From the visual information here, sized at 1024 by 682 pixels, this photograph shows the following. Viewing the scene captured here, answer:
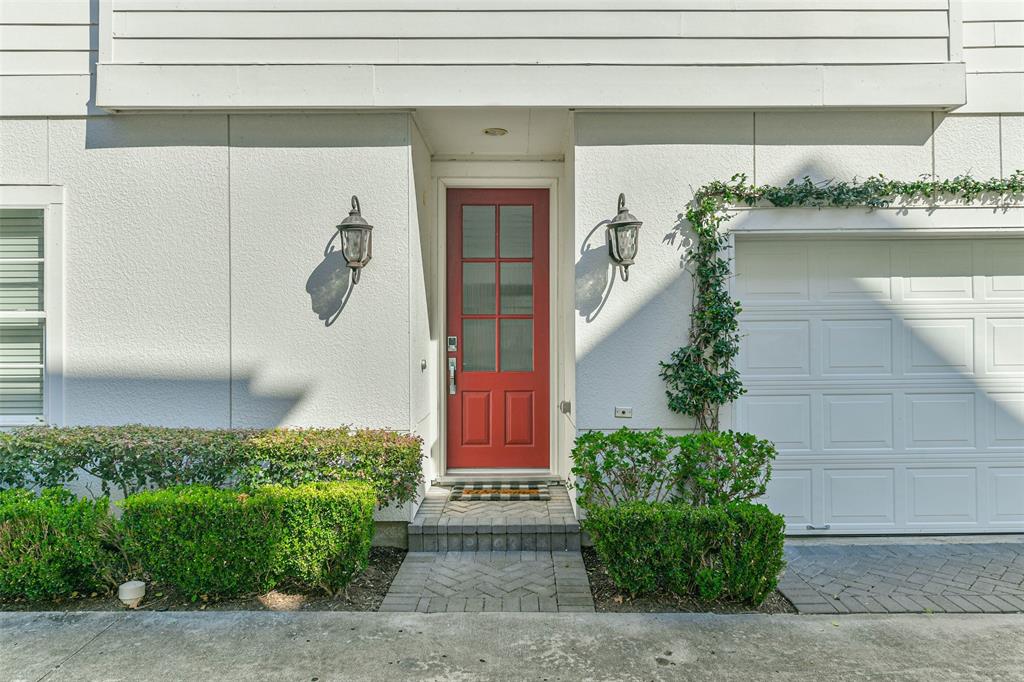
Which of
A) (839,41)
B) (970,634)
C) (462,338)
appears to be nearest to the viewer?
(970,634)

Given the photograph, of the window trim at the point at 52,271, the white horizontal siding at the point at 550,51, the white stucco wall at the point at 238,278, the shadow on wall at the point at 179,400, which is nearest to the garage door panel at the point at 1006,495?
the white horizontal siding at the point at 550,51

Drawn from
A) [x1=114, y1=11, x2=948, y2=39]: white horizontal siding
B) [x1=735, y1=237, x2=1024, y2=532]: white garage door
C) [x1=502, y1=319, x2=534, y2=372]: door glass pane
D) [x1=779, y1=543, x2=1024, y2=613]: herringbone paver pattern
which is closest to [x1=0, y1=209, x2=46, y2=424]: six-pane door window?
[x1=114, y1=11, x2=948, y2=39]: white horizontal siding

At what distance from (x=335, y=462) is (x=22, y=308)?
103 inches

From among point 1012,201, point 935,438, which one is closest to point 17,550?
point 935,438

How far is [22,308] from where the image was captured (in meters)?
4.50

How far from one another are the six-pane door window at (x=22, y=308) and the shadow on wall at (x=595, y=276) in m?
3.77

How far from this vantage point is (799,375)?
449 cm

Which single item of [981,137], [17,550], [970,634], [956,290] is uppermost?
[981,137]

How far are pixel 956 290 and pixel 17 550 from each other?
19.8 feet

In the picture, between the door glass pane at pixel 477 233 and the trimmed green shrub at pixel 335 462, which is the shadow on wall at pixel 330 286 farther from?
the door glass pane at pixel 477 233

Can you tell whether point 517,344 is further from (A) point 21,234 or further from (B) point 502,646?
(A) point 21,234

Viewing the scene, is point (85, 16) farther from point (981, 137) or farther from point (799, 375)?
point (981, 137)

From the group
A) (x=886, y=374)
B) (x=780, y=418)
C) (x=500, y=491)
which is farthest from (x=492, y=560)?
(x=886, y=374)

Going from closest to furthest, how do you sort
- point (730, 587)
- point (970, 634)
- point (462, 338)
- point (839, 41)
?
point (970, 634) < point (730, 587) < point (839, 41) < point (462, 338)
